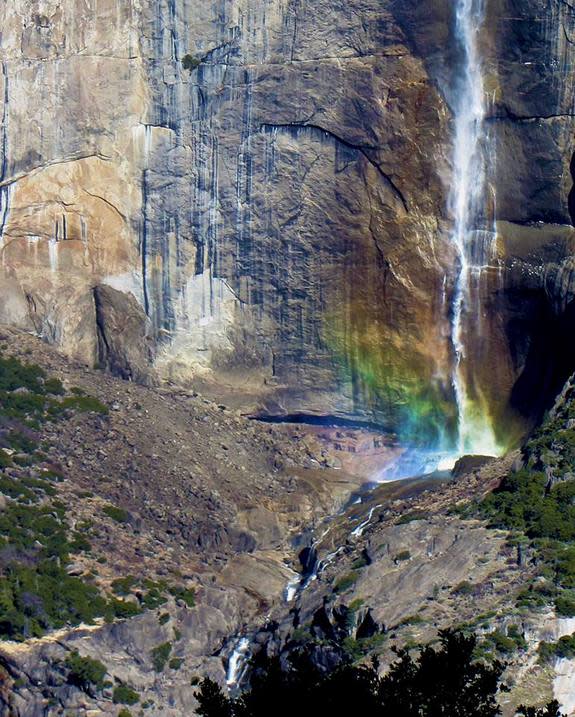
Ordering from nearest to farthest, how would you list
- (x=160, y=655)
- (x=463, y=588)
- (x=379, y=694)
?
(x=379, y=694) → (x=463, y=588) → (x=160, y=655)

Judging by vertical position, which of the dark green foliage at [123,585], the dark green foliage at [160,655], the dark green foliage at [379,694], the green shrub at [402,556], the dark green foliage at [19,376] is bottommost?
the dark green foliage at [160,655]

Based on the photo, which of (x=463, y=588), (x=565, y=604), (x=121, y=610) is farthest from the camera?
(x=121, y=610)

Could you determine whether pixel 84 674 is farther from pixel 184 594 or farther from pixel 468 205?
pixel 468 205

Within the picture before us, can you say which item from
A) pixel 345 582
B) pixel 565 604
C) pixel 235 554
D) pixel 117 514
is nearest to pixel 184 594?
pixel 235 554

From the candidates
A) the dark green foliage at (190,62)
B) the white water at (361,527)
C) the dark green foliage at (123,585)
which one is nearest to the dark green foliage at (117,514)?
the dark green foliage at (123,585)

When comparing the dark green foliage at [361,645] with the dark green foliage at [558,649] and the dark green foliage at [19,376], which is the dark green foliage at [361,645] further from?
the dark green foliage at [19,376]

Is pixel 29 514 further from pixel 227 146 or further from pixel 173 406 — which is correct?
pixel 227 146

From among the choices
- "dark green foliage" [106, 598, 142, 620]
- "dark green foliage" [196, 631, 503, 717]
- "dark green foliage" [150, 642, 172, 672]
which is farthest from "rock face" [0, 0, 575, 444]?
"dark green foliage" [196, 631, 503, 717]

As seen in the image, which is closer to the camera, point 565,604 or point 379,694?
point 379,694

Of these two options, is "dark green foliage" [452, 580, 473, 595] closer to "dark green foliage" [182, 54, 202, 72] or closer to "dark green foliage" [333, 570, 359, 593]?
"dark green foliage" [333, 570, 359, 593]
